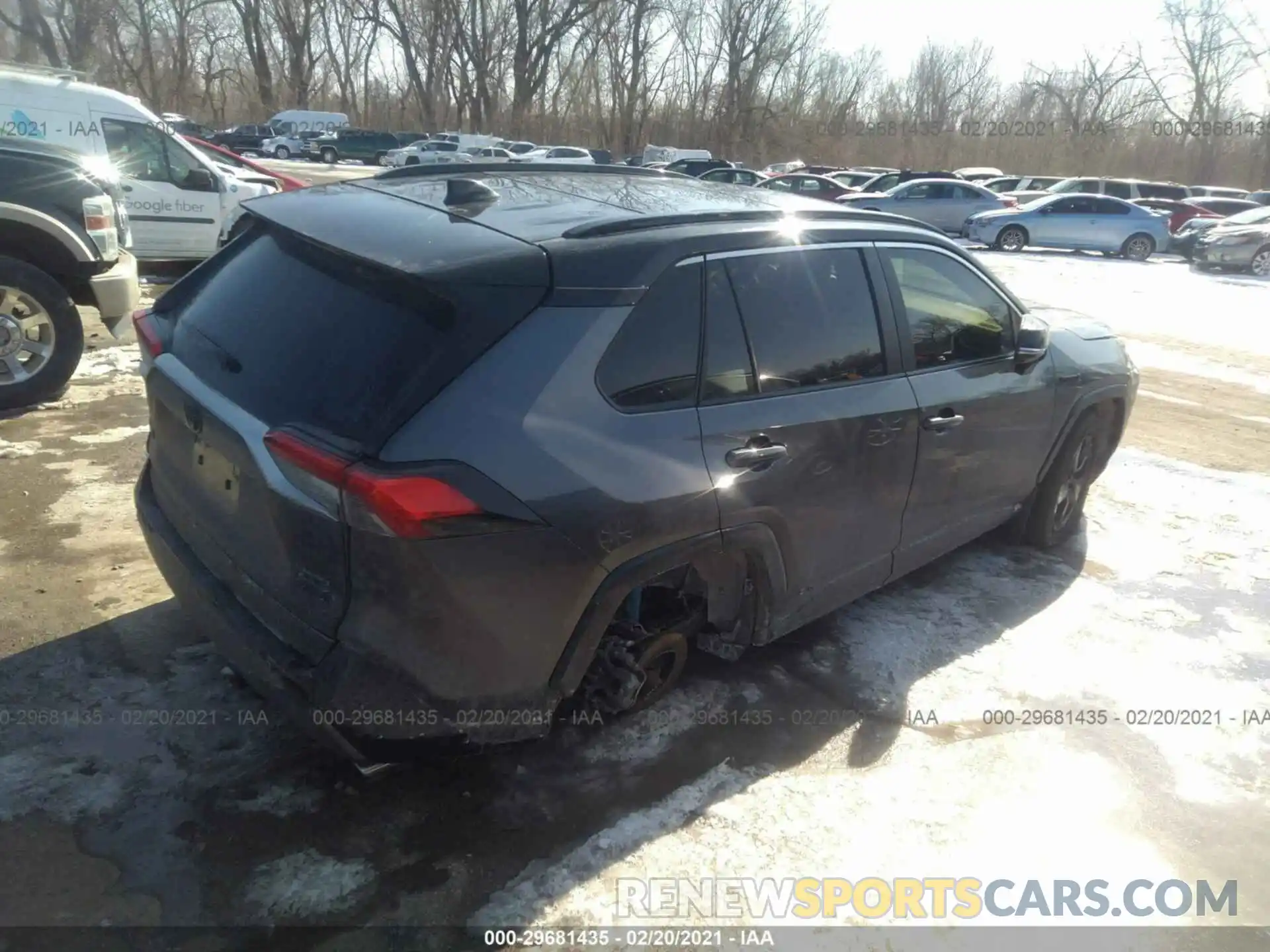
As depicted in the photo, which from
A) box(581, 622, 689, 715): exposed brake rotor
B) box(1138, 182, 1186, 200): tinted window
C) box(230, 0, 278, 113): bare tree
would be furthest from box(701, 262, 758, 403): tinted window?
box(230, 0, 278, 113): bare tree

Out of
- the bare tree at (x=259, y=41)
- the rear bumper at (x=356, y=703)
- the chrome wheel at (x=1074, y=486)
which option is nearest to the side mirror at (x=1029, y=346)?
the chrome wheel at (x=1074, y=486)

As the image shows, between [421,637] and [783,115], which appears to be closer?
[421,637]

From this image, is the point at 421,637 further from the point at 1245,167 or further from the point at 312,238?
the point at 1245,167

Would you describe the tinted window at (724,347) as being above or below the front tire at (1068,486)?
above

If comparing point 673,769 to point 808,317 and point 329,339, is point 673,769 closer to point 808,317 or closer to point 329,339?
point 808,317

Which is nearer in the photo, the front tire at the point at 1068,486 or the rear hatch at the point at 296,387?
the rear hatch at the point at 296,387

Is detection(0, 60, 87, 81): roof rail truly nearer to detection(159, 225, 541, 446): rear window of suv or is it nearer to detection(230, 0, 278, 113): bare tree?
detection(159, 225, 541, 446): rear window of suv

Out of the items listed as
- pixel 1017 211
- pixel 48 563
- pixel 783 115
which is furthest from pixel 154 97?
pixel 48 563

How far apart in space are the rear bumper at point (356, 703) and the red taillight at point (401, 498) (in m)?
0.39

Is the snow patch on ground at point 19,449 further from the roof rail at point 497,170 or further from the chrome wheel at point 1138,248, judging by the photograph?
the chrome wheel at point 1138,248

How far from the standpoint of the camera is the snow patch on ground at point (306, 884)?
2.40m

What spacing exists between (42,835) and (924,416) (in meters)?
3.18

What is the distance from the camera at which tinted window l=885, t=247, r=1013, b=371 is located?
3.67 metres

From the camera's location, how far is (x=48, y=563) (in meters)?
4.00
